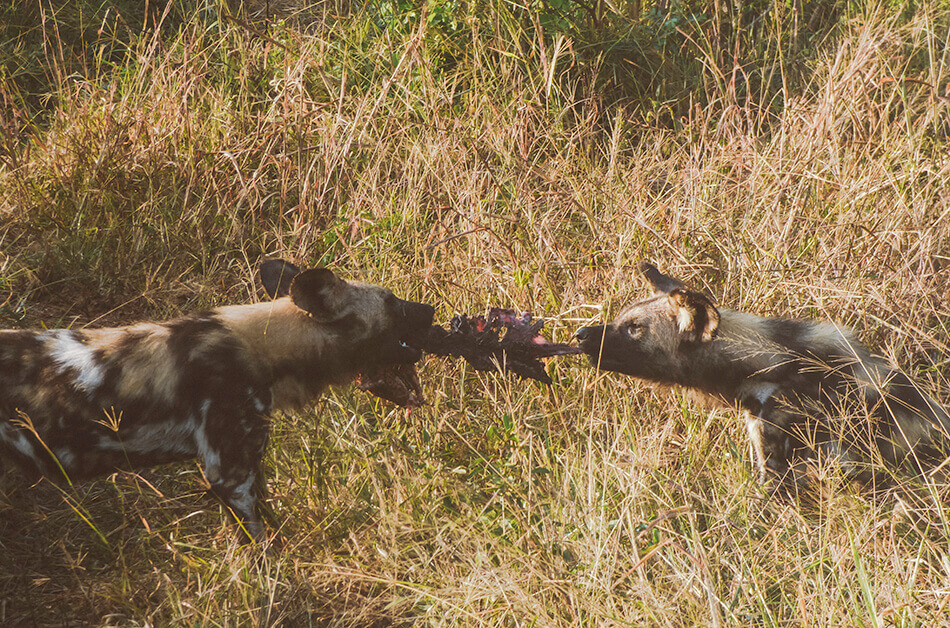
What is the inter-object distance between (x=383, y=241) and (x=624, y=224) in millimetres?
1098

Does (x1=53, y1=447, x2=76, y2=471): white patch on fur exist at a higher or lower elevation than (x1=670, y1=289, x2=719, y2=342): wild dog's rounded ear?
lower

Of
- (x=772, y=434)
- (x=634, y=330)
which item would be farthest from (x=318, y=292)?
(x=772, y=434)

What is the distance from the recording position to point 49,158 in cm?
447

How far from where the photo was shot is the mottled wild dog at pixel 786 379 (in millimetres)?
3037

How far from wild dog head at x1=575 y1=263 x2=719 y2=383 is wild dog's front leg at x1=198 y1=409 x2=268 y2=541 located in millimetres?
1263

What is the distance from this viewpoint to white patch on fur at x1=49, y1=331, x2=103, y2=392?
9.16ft

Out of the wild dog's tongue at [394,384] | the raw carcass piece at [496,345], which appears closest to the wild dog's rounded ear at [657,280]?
the raw carcass piece at [496,345]

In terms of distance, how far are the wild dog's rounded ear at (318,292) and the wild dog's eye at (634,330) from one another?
43.6 inches

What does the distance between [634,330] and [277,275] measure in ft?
4.49

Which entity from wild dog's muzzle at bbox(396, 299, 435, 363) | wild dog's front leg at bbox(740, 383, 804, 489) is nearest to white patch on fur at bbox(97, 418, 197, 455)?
wild dog's muzzle at bbox(396, 299, 435, 363)

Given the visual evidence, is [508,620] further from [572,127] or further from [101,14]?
[101,14]

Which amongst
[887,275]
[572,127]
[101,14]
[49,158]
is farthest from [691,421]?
[101,14]

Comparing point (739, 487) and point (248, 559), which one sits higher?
point (739, 487)

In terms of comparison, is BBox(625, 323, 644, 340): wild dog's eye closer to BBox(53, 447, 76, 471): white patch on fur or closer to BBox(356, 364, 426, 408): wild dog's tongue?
BBox(356, 364, 426, 408): wild dog's tongue
